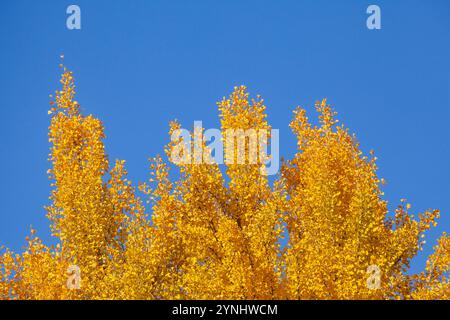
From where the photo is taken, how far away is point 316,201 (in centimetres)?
3912

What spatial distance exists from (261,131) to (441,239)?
38.1 feet

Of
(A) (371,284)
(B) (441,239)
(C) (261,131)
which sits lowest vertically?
(A) (371,284)

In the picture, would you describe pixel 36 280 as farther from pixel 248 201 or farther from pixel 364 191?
pixel 364 191

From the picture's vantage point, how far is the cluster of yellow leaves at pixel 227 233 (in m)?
33.8

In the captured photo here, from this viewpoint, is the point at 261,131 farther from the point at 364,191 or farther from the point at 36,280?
the point at 36,280

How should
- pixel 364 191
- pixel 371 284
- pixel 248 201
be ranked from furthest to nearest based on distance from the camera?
pixel 248 201, pixel 364 191, pixel 371 284

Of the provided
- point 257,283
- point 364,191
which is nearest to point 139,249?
point 257,283

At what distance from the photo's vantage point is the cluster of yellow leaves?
3381 centimetres

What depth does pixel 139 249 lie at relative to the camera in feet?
113

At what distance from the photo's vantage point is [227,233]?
119 feet
